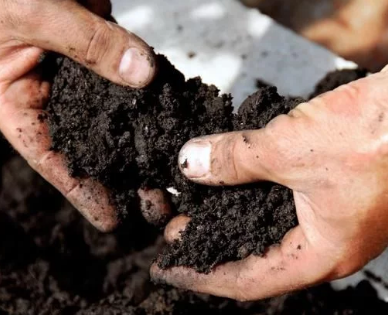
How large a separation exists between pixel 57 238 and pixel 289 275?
86 cm

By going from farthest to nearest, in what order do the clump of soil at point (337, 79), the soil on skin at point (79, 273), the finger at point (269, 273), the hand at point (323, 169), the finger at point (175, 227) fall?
the clump of soil at point (337, 79), the soil on skin at point (79, 273), the finger at point (175, 227), the finger at point (269, 273), the hand at point (323, 169)

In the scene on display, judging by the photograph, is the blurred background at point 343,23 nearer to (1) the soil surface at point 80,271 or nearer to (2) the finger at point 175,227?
(1) the soil surface at point 80,271

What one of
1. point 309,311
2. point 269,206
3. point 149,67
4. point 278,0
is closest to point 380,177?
point 269,206

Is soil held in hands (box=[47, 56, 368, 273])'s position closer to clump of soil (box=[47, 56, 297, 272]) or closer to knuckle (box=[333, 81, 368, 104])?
clump of soil (box=[47, 56, 297, 272])

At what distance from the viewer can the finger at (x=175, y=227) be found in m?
1.57

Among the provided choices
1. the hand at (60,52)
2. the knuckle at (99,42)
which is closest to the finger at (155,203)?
the hand at (60,52)

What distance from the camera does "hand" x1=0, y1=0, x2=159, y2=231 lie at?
1.42m

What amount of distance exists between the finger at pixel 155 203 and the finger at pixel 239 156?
222 millimetres

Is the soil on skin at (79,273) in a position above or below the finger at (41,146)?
below

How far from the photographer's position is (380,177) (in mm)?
1252

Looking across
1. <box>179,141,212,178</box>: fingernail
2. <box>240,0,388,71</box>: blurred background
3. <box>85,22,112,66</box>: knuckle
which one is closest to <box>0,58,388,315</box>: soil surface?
<box>179,141,212,178</box>: fingernail

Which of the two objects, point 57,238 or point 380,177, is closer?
point 380,177

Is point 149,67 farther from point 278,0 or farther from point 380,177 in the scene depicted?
point 278,0

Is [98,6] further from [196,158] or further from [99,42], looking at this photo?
[196,158]
